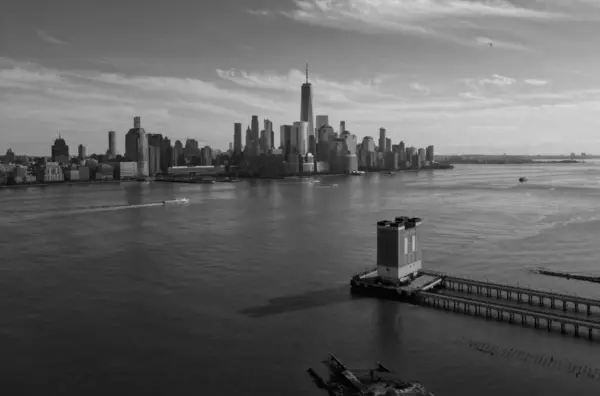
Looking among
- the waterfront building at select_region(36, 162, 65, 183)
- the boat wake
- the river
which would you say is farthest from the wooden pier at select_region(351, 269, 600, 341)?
the waterfront building at select_region(36, 162, 65, 183)

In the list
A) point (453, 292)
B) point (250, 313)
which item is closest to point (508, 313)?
point (453, 292)

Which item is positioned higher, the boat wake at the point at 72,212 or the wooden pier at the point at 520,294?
the boat wake at the point at 72,212

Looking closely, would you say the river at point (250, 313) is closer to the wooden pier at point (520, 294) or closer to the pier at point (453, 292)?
the pier at point (453, 292)

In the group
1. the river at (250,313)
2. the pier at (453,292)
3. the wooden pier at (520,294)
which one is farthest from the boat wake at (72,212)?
the wooden pier at (520,294)

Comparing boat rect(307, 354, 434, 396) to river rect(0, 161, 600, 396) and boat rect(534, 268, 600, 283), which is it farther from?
boat rect(534, 268, 600, 283)

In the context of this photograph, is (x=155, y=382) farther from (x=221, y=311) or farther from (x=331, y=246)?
(x=331, y=246)
